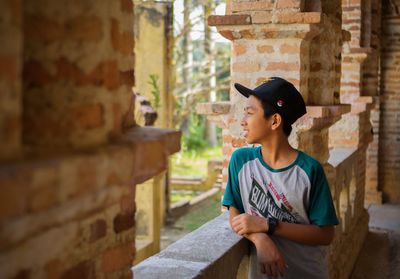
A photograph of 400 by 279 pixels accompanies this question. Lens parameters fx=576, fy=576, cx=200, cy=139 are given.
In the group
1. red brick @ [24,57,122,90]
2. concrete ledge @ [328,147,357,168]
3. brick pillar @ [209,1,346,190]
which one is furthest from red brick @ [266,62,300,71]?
red brick @ [24,57,122,90]

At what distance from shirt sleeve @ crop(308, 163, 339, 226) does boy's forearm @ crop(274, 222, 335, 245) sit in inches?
1.3

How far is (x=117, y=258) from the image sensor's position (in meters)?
1.67

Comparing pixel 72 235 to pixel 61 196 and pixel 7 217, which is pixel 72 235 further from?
pixel 7 217

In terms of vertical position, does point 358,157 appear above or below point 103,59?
below

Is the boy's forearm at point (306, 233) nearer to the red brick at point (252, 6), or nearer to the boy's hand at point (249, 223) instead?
the boy's hand at point (249, 223)

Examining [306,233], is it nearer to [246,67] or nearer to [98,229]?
[98,229]

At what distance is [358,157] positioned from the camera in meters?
7.12

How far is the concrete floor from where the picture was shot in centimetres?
582

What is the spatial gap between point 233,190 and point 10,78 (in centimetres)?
165

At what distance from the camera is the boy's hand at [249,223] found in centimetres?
252

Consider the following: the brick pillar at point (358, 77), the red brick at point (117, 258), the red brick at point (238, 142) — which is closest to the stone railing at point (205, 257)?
the red brick at point (117, 258)

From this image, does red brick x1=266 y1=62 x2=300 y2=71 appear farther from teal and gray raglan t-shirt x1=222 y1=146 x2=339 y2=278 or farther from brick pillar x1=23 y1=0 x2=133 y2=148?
brick pillar x1=23 y1=0 x2=133 y2=148

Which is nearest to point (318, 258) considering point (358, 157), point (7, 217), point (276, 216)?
point (276, 216)

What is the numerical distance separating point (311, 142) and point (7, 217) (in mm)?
3578
